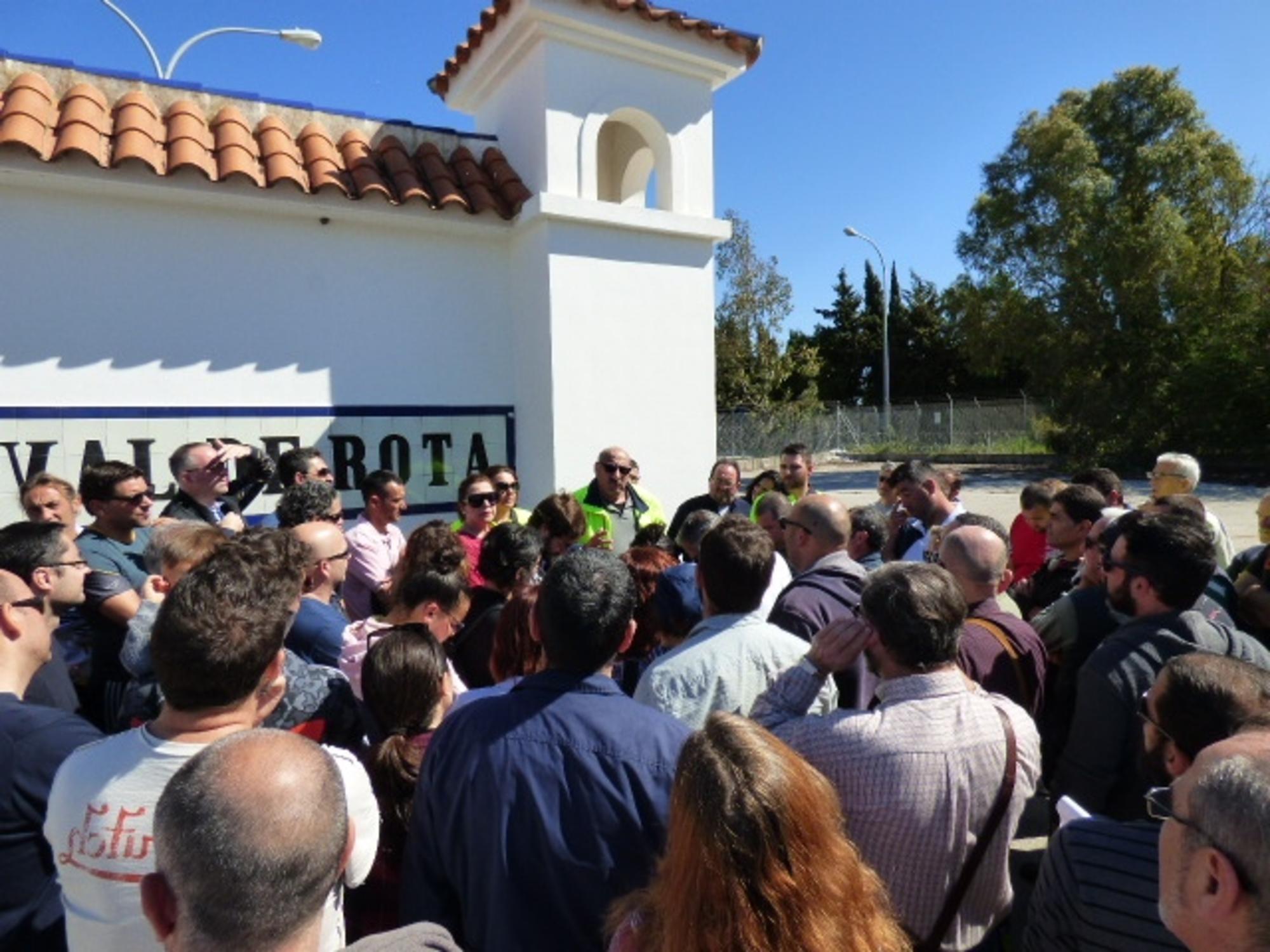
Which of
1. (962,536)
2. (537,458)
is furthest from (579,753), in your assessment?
(537,458)

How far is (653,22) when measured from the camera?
5938 mm

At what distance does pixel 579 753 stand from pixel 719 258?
1911cm

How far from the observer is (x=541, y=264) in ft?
19.1

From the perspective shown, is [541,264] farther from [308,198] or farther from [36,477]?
[36,477]

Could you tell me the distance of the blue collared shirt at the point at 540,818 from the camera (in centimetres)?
172

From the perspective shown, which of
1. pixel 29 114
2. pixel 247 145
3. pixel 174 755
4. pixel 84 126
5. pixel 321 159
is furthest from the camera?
pixel 321 159

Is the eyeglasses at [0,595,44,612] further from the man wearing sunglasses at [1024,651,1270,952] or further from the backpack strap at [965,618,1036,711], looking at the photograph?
the backpack strap at [965,618,1036,711]

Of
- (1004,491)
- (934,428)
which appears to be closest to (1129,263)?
(1004,491)

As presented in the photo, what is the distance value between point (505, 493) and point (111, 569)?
2134 millimetres

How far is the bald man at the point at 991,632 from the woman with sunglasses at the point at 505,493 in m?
2.64

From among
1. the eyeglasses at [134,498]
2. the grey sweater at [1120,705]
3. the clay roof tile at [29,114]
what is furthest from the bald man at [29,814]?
the clay roof tile at [29,114]

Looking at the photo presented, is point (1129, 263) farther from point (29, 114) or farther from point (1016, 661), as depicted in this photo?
point (29, 114)

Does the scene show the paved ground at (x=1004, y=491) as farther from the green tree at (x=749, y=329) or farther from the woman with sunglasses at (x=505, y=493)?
the woman with sunglasses at (x=505, y=493)

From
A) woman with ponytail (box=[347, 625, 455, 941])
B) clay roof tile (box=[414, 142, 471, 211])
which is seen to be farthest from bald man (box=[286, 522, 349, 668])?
clay roof tile (box=[414, 142, 471, 211])
